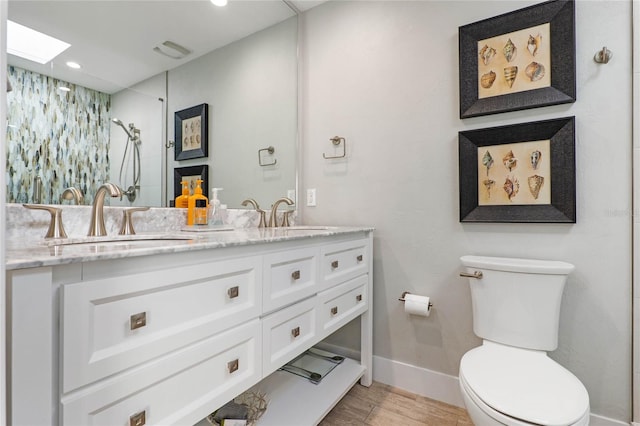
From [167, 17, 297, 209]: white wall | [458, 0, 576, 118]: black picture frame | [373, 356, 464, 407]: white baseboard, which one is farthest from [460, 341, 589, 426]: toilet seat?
[167, 17, 297, 209]: white wall

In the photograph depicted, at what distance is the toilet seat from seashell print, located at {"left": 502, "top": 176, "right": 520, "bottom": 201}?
70cm

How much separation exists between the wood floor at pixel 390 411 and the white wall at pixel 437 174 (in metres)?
0.18

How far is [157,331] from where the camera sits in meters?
0.78

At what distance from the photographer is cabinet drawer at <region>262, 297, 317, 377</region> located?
111 centimetres

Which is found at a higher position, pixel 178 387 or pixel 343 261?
pixel 343 261

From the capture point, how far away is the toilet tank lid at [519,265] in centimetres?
133

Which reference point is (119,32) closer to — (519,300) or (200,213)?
(200,213)

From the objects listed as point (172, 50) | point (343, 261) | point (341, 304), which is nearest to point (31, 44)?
point (172, 50)

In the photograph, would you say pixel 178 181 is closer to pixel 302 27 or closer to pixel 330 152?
pixel 330 152

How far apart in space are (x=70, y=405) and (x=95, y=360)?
3.3 inches

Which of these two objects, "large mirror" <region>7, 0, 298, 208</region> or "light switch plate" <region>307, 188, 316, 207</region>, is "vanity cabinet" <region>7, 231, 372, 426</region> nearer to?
"large mirror" <region>7, 0, 298, 208</region>

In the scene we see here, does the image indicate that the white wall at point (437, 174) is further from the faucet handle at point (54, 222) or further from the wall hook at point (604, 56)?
the faucet handle at point (54, 222)

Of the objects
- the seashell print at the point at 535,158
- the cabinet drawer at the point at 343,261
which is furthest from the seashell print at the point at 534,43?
the cabinet drawer at the point at 343,261

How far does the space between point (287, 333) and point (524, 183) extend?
1.27 m
